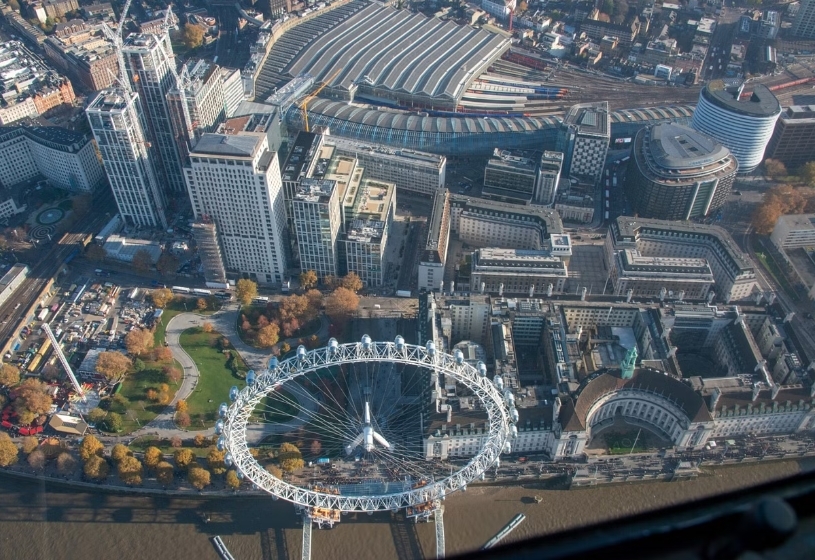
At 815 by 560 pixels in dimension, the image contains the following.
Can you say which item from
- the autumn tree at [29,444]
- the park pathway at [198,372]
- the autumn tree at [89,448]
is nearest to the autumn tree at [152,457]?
the park pathway at [198,372]

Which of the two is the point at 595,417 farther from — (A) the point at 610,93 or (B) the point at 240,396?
(A) the point at 610,93

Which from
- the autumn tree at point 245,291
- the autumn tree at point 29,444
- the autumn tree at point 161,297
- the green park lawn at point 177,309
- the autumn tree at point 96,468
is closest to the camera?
the autumn tree at point 96,468

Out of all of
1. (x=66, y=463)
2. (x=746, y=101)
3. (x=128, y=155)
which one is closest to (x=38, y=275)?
(x=128, y=155)

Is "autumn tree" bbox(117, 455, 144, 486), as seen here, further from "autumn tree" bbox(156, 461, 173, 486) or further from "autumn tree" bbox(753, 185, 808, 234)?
"autumn tree" bbox(753, 185, 808, 234)

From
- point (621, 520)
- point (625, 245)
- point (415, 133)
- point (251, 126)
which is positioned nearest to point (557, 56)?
point (415, 133)

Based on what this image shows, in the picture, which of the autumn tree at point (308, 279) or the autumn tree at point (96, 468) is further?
the autumn tree at point (308, 279)

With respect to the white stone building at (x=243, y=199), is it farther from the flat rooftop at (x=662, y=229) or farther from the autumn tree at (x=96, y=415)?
the flat rooftop at (x=662, y=229)

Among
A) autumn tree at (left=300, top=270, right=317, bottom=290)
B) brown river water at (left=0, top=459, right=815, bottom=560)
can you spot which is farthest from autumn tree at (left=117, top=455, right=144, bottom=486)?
autumn tree at (left=300, top=270, right=317, bottom=290)
